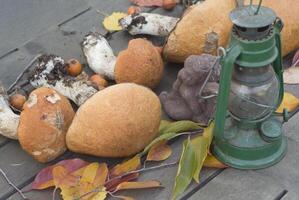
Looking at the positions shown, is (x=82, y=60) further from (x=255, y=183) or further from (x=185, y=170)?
(x=255, y=183)

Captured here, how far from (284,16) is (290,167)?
21.1 inches

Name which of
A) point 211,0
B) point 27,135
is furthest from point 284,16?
point 27,135

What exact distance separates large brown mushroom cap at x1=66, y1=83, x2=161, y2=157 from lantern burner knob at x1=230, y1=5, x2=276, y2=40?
326mm

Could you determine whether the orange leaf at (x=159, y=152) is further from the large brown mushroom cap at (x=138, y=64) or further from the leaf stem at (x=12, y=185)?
the leaf stem at (x=12, y=185)

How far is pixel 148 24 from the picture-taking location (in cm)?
196

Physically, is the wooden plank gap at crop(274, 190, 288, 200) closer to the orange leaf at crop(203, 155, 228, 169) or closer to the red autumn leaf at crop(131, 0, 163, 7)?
the orange leaf at crop(203, 155, 228, 169)

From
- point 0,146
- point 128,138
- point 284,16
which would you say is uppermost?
point 284,16

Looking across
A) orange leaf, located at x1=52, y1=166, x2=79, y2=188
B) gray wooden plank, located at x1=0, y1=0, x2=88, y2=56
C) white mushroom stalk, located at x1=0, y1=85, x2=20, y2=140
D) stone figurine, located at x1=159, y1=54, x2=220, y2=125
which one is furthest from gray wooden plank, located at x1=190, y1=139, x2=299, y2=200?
gray wooden plank, located at x1=0, y1=0, x2=88, y2=56

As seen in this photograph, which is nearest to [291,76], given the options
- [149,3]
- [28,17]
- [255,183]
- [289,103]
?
[289,103]

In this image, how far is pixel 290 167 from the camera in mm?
1457

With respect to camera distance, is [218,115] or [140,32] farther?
[140,32]

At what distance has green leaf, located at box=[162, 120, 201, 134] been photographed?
1.55 m

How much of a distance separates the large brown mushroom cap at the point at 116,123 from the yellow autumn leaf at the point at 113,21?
620mm

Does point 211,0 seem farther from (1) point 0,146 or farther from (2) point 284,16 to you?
(1) point 0,146
